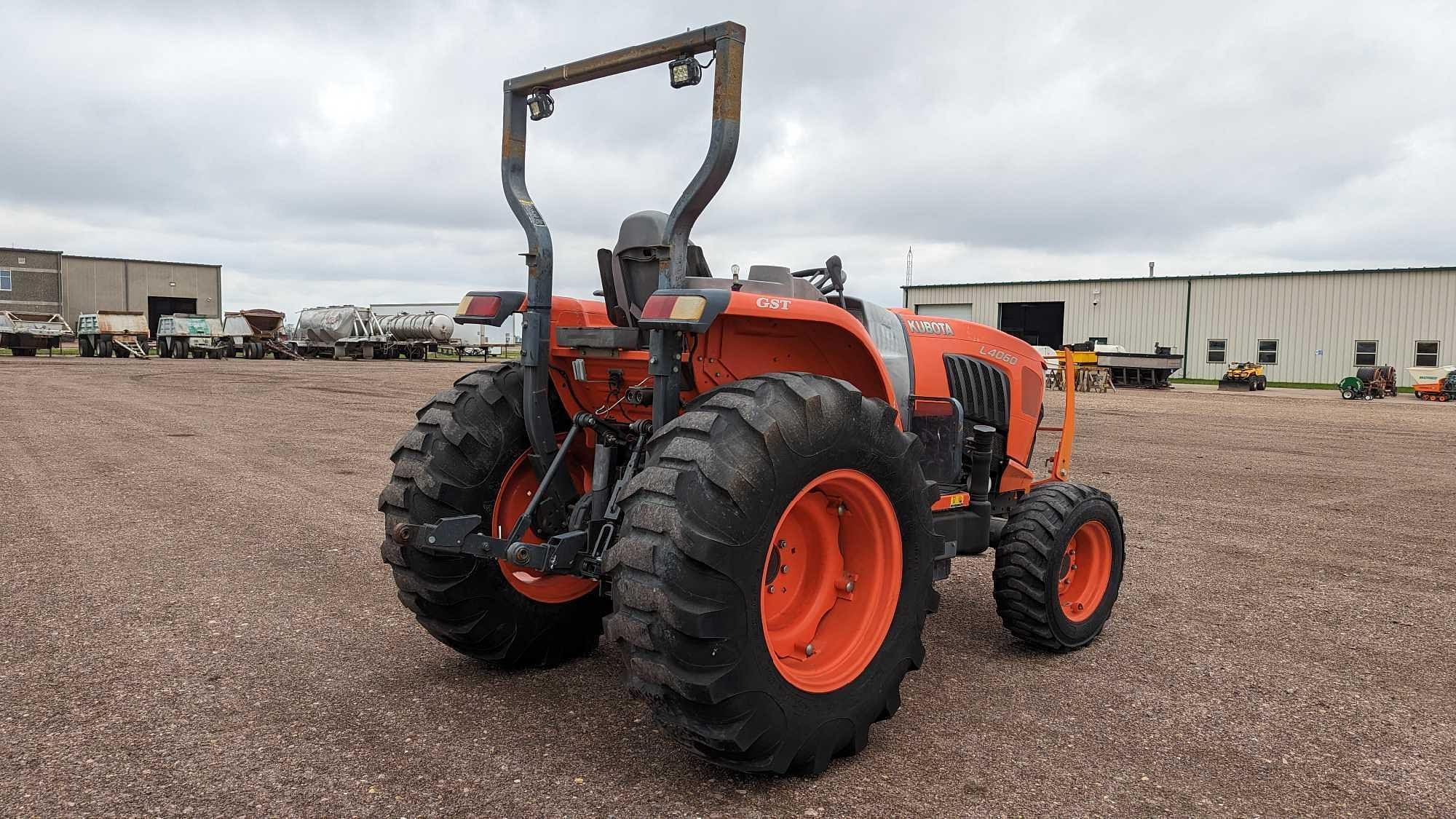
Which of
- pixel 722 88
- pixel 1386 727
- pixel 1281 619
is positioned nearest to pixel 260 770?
pixel 722 88

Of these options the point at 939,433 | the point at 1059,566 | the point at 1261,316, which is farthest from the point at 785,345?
the point at 1261,316

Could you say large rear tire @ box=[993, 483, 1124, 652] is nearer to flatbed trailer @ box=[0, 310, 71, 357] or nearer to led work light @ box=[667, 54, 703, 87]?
led work light @ box=[667, 54, 703, 87]

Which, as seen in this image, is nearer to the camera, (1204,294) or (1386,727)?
(1386,727)

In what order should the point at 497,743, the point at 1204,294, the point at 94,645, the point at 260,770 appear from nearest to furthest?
the point at 260,770 < the point at 497,743 < the point at 94,645 < the point at 1204,294

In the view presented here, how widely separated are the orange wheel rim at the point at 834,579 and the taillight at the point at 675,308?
765 millimetres

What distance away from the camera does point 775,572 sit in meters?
3.43

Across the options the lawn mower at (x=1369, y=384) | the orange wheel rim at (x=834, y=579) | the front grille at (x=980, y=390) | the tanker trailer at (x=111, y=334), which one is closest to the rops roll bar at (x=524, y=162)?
the orange wheel rim at (x=834, y=579)

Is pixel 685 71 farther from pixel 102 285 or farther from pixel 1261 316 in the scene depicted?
pixel 102 285

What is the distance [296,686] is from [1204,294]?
44.4 meters

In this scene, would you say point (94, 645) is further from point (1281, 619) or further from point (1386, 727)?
point (1281, 619)

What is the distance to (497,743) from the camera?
3389 millimetres

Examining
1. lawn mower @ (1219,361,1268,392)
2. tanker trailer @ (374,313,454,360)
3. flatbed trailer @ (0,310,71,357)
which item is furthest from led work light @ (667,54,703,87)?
flatbed trailer @ (0,310,71,357)

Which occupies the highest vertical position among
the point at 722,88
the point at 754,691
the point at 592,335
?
the point at 722,88

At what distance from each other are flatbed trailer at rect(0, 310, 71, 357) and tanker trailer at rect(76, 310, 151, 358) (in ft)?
2.84
